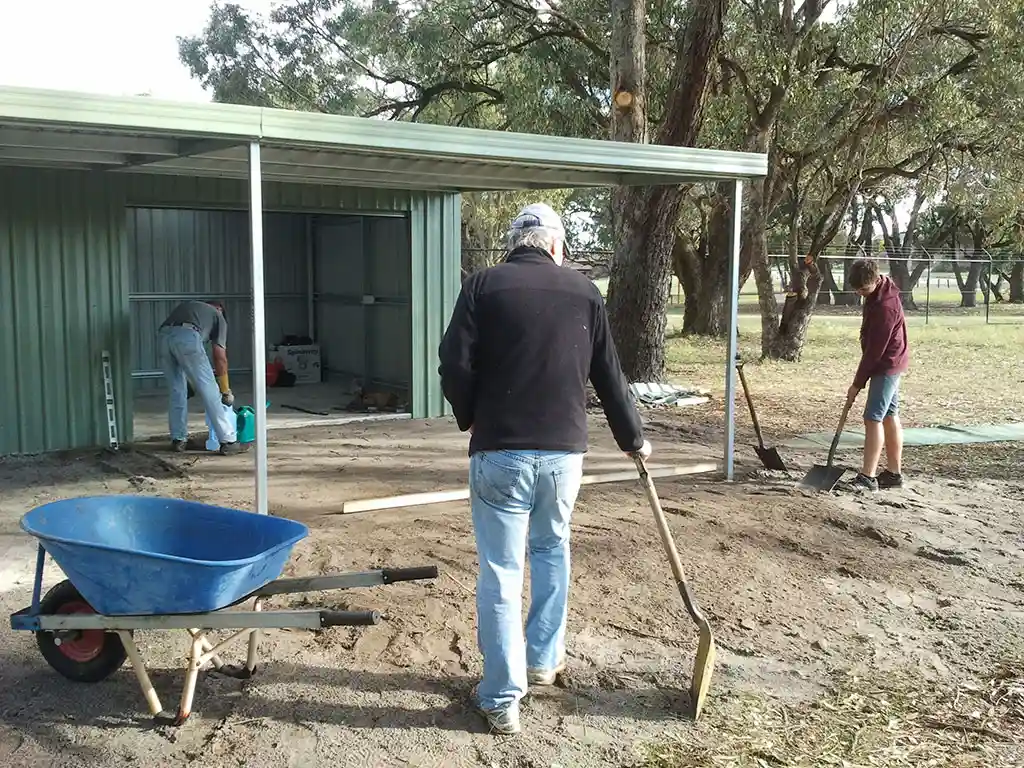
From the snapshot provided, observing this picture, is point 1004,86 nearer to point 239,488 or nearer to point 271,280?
point 271,280

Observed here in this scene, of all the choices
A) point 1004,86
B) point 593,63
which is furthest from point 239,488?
point 1004,86

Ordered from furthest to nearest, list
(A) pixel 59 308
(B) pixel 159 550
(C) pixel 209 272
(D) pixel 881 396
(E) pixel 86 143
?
(C) pixel 209 272
(A) pixel 59 308
(D) pixel 881 396
(E) pixel 86 143
(B) pixel 159 550

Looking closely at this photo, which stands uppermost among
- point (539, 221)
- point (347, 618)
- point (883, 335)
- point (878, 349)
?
point (539, 221)

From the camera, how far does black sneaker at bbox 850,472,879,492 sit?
7.79 m

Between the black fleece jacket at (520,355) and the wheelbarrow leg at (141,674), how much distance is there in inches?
56.6

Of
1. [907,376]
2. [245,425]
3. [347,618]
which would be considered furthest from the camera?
[907,376]

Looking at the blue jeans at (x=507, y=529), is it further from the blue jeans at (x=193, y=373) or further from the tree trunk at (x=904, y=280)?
the tree trunk at (x=904, y=280)

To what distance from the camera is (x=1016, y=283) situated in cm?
3825

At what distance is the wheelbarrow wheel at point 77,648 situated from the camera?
4.12 meters

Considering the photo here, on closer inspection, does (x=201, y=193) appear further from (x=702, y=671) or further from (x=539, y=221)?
(x=702, y=671)

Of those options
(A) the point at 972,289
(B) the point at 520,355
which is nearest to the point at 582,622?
(B) the point at 520,355

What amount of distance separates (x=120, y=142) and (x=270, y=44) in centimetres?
1956

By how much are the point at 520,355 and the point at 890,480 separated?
5122 mm

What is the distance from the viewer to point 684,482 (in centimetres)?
816
